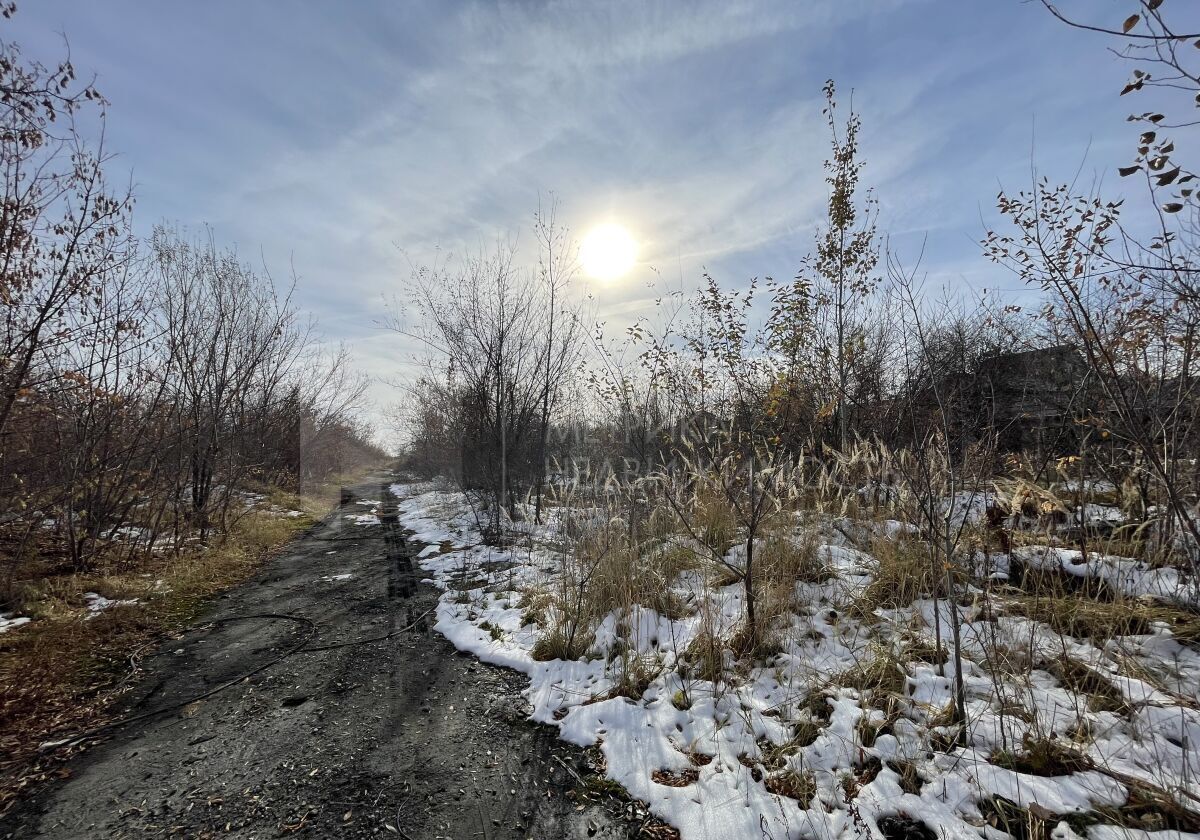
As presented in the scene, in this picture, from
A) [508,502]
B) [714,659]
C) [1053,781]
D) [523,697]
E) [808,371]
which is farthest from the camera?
[508,502]

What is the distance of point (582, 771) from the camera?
294cm

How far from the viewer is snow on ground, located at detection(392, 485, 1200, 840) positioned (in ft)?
7.42

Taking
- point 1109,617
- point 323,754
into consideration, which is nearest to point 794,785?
point 1109,617

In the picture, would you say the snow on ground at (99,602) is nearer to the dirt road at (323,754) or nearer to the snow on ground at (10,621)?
the snow on ground at (10,621)

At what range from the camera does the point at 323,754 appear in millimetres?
3055

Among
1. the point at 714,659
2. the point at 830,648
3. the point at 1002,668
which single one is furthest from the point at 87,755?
the point at 1002,668

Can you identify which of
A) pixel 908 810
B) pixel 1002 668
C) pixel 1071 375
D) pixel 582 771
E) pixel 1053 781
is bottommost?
pixel 582 771

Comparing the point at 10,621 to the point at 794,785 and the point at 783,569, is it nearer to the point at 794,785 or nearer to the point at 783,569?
Result: the point at 794,785

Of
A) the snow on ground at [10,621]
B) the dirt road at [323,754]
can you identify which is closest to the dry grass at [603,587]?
the dirt road at [323,754]

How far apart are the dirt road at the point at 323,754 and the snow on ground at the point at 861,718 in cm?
43

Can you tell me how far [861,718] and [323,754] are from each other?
10.6 ft

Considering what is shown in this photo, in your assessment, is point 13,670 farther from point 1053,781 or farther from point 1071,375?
point 1071,375

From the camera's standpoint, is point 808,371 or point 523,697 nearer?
point 523,697

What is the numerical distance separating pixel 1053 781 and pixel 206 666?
592cm
